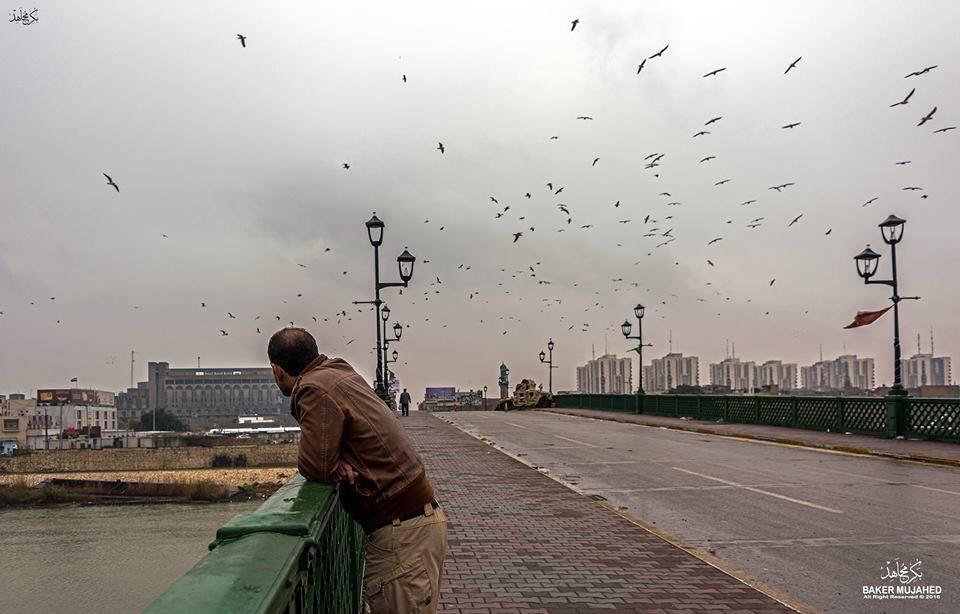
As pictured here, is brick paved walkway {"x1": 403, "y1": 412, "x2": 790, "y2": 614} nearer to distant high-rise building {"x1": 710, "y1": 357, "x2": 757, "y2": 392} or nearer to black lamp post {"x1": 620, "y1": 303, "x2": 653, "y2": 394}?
black lamp post {"x1": 620, "y1": 303, "x2": 653, "y2": 394}

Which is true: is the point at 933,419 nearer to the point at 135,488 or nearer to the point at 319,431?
the point at 319,431

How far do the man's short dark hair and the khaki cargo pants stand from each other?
2.84 feet

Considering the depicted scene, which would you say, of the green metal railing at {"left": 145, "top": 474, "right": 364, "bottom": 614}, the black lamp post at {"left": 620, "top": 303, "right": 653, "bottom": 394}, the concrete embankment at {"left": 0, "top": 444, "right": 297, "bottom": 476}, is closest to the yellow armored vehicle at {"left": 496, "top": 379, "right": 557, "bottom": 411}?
the black lamp post at {"left": 620, "top": 303, "right": 653, "bottom": 394}

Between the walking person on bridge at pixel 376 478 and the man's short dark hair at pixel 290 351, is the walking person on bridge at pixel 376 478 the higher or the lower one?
the lower one

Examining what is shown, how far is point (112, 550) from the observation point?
2859 inches

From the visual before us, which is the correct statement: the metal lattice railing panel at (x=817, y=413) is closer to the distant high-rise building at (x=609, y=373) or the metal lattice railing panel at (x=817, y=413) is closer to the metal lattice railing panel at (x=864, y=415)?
the metal lattice railing panel at (x=864, y=415)

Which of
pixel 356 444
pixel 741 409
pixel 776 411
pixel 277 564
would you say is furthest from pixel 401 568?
pixel 741 409

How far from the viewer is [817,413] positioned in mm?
26531

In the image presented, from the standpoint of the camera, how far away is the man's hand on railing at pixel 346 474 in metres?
3.51

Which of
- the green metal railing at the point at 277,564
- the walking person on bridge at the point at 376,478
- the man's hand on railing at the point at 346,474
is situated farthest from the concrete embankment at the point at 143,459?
the man's hand on railing at the point at 346,474

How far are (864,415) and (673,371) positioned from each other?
8588 cm

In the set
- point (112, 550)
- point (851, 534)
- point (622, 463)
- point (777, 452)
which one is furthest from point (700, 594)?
point (112, 550)

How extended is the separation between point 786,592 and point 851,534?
2999mm

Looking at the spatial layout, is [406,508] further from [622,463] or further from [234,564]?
[622,463]
